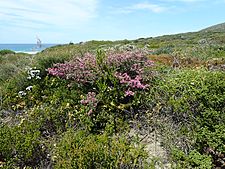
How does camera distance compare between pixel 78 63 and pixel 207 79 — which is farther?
pixel 78 63

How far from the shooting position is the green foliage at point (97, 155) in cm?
375

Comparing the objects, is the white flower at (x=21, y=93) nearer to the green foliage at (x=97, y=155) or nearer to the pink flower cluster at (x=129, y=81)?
the pink flower cluster at (x=129, y=81)

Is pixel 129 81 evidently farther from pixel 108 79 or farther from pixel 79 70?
pixel 79 70

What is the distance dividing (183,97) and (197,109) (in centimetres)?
33

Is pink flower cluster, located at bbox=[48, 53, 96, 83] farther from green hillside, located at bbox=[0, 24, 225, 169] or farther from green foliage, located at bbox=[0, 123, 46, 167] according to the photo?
green foliage, located at bbox=[0, 123, 46, 167]

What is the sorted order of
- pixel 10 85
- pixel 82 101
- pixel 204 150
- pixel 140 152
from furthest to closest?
pixel 10 85 < pixel 82 101 < pixel 204 150 < pixel 140 152

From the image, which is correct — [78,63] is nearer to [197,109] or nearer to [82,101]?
[82,101]

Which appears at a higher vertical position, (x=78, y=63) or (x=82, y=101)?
(x=78, y=63)

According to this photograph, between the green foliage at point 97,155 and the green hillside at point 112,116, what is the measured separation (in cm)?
1

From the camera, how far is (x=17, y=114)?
6.45m

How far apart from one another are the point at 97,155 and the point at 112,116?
201 centimetres

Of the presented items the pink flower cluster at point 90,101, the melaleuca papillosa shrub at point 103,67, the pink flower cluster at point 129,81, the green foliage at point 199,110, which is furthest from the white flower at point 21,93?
the green foliage at point 199,110

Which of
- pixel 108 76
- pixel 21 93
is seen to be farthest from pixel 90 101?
pixel 21 93

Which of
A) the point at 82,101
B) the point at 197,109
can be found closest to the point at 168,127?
the point at 197,109
